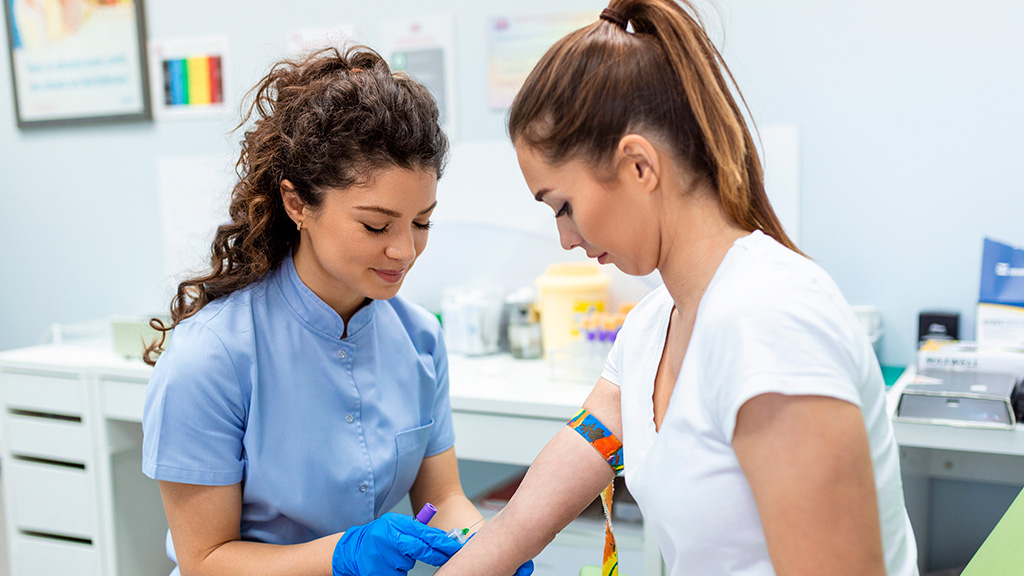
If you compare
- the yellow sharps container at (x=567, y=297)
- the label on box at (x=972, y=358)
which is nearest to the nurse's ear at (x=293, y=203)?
the yellow sharps container at (x=567, y=297)

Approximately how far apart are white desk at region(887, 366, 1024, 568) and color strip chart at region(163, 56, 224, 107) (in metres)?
2.25

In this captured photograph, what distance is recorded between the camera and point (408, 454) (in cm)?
130

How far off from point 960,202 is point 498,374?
1.20 meters

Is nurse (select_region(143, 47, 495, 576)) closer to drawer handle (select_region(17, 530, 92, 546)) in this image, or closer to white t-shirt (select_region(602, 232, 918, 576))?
white t-shirt (select_region(602, 232, 918, 576))

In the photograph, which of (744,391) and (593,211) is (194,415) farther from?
(744,391)

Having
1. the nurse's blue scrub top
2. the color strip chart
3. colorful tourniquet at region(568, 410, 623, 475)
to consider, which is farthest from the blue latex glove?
the color strip chart

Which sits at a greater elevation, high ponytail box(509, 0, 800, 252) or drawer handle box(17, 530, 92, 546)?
high ponytail box(509, 0, 800, 252)

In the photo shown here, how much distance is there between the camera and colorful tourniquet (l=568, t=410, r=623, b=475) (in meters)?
1.06

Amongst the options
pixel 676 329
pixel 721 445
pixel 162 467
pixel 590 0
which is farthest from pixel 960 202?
pixel 162 467

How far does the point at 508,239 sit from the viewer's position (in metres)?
2.44

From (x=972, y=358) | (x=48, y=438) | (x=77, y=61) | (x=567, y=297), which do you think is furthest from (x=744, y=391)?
(x=77, y=61)

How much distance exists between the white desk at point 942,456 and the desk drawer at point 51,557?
2.06 meters

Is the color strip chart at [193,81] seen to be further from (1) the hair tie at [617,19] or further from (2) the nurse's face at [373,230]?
(1) the hair tie at [617,19]

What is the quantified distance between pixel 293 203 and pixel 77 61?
2.26m
